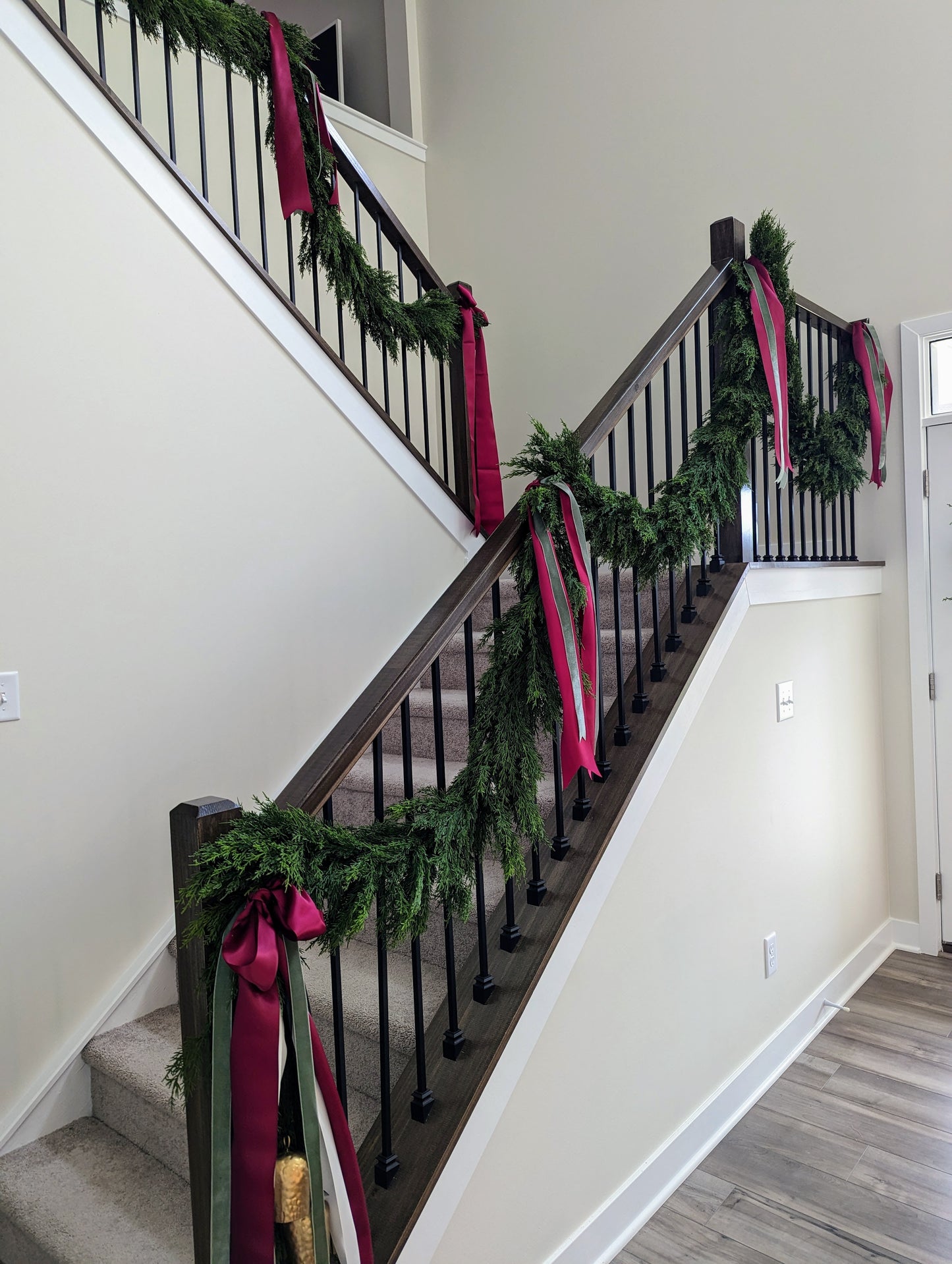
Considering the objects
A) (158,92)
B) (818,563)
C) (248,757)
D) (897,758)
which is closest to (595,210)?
(158,92)

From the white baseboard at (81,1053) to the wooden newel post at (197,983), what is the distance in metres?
0.98

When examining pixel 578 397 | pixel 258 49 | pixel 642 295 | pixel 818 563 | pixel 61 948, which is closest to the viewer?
pixel 61 948

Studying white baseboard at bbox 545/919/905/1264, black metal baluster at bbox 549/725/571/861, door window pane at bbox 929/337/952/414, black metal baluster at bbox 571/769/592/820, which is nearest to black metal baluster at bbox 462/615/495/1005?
black metal baluster at bbox 549/725/571/861

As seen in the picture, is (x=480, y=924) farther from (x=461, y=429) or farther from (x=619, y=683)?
(x=461, y=429)

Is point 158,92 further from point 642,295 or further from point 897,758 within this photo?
point 897,758

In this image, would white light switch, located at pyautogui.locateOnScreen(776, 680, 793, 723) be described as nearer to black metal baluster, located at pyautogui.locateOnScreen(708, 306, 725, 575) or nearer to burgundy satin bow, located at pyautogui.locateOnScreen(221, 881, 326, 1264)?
black metal baluster, located at pyautogui.locateOnScreen(708, 306, 725, 575)

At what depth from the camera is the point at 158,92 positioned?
3.63 meters

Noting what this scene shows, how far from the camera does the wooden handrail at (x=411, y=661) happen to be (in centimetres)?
136

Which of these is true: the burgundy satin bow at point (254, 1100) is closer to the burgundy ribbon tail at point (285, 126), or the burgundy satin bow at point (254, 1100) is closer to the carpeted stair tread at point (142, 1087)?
the carpeted stair tread at point (142, 1087)

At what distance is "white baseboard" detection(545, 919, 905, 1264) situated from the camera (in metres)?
1.94

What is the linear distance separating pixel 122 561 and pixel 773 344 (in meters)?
1.90

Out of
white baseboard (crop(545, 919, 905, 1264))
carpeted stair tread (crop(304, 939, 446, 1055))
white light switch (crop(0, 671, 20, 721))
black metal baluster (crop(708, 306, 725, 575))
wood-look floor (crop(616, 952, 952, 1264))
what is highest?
black metal baluster (crop(708, 306, 725, 575))

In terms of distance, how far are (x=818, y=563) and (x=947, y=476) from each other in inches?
35.9

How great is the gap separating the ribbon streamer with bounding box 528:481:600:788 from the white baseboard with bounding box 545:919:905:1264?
107cm
